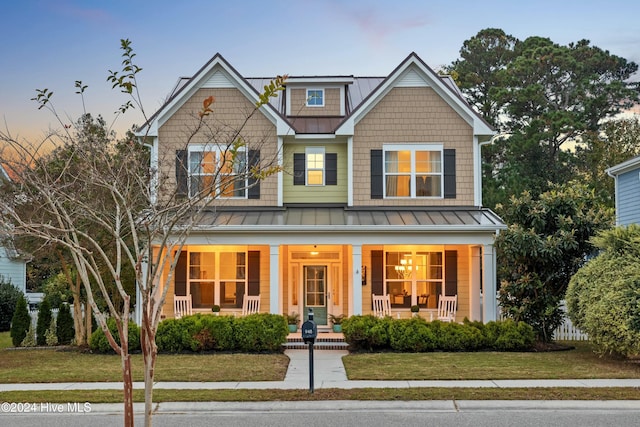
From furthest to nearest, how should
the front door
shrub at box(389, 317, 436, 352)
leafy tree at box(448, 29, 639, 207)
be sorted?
leafy tree at box(448, 29, 639, 207) < the front door < shrub at box(389, 317, 436, 352)

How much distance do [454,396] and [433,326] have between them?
602cm

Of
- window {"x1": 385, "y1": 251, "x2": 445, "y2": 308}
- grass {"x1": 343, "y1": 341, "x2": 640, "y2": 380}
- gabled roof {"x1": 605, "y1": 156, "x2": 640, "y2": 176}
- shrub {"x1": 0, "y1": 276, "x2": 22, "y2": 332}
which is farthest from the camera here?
shrub {"x1": 0, "y1": 276, "x2": 22, "y2": 332}

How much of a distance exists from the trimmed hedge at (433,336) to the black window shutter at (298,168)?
597 cm

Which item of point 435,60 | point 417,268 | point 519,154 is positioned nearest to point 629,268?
point 417,268

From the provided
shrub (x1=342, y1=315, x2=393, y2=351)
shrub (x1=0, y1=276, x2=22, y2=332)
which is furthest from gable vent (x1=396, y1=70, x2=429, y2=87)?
shrub (x1=0, y1=276, x2=22, y2=332)

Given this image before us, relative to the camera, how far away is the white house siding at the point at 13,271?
98.4 feet

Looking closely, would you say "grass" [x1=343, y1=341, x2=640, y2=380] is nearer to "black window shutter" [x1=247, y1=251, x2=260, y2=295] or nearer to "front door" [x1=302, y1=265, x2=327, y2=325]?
"front door" [x1=302, y1=265, x2=327, y2=325]

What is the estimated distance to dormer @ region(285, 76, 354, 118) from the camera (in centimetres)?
2250

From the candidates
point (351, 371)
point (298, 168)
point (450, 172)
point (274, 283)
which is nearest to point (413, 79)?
point (450, 172)

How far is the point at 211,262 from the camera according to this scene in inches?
827

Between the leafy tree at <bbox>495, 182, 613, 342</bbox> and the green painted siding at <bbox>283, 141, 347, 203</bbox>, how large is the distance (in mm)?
5513

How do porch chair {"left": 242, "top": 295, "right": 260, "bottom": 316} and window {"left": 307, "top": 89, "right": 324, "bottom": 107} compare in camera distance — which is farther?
window {"left": 307, "top": 89, "right": 324, "bottom": 107}

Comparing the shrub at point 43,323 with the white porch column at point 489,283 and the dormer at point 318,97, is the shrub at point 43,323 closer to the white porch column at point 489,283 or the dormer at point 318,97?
the dormer at point 318,97

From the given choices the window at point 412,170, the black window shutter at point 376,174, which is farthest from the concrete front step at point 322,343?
the window at point 412,170
